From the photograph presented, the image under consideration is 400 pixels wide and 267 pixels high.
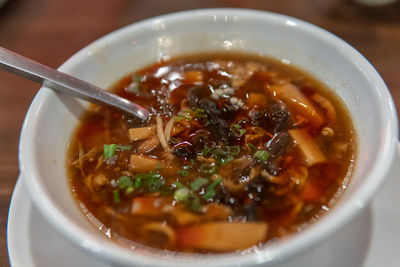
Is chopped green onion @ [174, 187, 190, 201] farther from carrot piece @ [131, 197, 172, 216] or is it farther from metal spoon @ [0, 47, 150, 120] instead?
metal spoon @ [0, 47, 150, 120]

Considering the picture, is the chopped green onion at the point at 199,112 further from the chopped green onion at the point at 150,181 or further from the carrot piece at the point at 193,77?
the chopped green onion at the point at 150,181

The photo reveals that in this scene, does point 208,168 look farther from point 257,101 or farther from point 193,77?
point 193,77

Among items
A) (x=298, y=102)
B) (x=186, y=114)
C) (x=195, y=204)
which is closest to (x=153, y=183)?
(x=195, y=204)

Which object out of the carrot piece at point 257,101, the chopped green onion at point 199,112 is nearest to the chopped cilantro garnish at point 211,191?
the chopped green onion at point 199,112

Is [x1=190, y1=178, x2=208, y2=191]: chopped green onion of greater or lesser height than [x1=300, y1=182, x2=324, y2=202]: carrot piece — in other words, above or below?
above

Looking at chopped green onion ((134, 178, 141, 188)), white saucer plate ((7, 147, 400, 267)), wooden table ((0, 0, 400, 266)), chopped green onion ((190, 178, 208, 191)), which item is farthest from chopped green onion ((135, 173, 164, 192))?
wooden table ((0, 0, 400, 266))

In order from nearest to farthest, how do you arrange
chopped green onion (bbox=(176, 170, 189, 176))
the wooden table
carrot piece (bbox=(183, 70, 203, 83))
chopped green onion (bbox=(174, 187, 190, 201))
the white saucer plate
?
the white saucer plate → chopped green onion (bbox=(174, 187, 190, 201)) → chopped green onion (bbox=(176, 170, 189, 176)) → carrot piece (bbox=(183, 70, 203, 83)) → the wooden table

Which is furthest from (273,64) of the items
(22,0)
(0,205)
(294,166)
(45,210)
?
(22,0)
